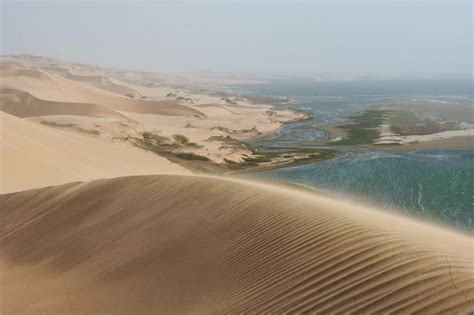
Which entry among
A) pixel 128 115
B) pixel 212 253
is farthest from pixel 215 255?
pixel 128 115

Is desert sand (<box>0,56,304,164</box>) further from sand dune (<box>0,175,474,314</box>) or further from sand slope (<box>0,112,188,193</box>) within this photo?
sand dune (<box>0,175,474,314</box>)

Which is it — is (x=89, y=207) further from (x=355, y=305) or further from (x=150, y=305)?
(x=355, y=305)

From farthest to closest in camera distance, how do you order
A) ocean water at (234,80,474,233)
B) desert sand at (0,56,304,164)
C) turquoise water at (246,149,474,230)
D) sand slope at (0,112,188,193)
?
desert sand at (0,56,304,164) < turquoise water at (246,149,474,230) < ocean water at (234,80,474,233) < sand slope at (0,112,188,193)

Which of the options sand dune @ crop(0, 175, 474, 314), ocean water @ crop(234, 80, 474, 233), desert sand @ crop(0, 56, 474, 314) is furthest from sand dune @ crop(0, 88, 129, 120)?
sand dune @ crop(0, 175, 474, 314)

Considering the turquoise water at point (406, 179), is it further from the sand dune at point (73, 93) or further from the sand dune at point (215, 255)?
the sand dune at point (73, 93)

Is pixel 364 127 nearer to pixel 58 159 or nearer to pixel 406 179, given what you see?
pixel 406 179

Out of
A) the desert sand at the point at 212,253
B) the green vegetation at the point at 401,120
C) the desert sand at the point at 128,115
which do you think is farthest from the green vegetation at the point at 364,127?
the desert sand at the point at 212,253

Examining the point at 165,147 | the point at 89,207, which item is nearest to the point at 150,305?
the point at 89,207
